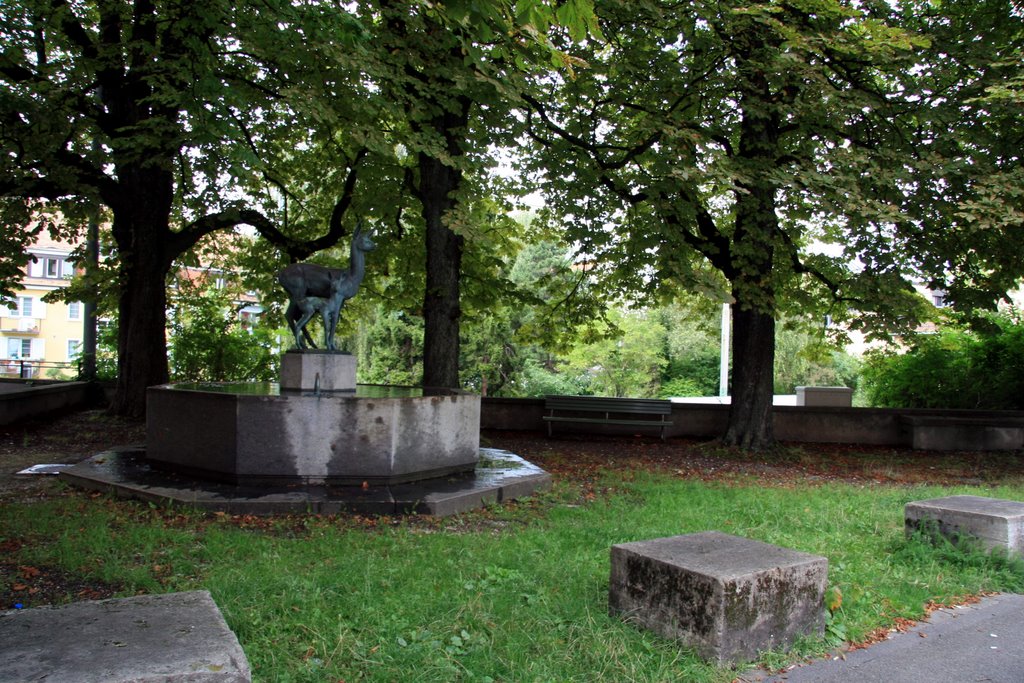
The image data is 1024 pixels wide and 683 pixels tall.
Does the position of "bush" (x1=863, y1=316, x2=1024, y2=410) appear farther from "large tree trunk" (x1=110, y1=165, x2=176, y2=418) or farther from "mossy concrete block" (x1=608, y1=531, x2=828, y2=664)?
"large tree trunk" (x1=110, y1=165, x2=176, y2=418)

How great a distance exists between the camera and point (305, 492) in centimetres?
784

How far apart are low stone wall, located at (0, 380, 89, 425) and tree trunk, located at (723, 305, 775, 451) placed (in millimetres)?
13398

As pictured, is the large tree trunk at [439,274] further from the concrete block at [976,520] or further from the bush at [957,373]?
the bush at [957,373]

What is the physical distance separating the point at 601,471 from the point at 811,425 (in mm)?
7111

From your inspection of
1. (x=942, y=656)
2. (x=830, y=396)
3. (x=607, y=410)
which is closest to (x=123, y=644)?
(x=942, y=656)

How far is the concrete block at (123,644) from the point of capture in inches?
103

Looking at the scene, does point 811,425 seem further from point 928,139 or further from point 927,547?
point 927,547

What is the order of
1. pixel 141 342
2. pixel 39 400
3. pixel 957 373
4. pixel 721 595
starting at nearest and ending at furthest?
1. pixel 721 595
2. pixel 141 342
3. pixel 39 400
4. pixel 957 373

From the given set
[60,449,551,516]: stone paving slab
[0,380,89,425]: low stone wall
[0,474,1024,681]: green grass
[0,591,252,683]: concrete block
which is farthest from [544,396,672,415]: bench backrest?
[0,591,252,683]: concrete block

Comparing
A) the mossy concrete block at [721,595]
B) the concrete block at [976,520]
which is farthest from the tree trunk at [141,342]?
the concrete block at [976,520]

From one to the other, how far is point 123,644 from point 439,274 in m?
10.1

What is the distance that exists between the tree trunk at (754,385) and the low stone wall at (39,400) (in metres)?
13.4

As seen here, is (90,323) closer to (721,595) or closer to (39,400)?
(39,400)

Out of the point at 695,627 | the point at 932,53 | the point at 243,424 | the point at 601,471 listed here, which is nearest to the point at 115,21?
the point at 243,424
